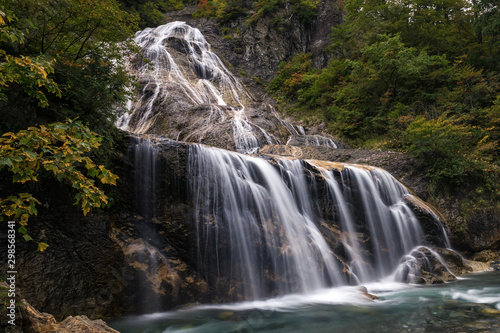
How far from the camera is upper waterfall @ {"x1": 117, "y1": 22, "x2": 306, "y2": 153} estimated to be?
523 inches

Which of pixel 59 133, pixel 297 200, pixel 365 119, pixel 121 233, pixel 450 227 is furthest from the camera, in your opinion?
pixel 365 119

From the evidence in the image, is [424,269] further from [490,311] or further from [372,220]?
[490,311]

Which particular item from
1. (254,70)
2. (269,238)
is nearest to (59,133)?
(269,238)

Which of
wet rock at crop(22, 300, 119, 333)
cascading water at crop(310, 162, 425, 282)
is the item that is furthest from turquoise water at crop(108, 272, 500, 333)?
wet rock at crop(22, 300, 119, 333)

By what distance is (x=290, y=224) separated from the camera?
689 cm

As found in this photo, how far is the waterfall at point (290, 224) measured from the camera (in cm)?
587

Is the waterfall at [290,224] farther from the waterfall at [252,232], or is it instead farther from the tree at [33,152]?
the tree at [33,152]

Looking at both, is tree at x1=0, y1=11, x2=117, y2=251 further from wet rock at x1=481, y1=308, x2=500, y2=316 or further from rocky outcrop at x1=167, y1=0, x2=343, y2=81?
rocky outcrop at x1=167, y1=0, x2=343, y2=81

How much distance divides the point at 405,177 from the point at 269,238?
6.56 meters

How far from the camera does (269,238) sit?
6438 mm

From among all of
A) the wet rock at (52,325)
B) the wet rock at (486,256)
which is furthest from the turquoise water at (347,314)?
the wet rock at (486,256)

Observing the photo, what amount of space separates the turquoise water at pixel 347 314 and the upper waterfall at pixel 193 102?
6800 mm

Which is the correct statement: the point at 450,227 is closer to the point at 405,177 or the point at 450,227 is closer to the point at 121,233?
the point at 405,177

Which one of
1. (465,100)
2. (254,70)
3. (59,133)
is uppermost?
(254,70)
